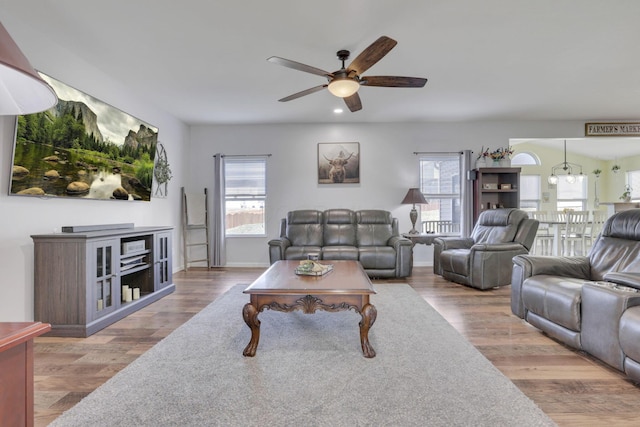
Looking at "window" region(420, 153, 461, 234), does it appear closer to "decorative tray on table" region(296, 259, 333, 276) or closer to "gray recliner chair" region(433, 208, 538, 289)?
"gray recliner chair" region(433, 208, 538, 289)

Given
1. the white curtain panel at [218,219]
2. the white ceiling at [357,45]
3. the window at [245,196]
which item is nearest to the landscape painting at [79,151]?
the white ceiling at [357,45]

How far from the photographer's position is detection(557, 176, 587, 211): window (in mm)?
9398

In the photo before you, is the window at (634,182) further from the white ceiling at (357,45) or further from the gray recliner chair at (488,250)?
the gray recliner chair at (488,250)

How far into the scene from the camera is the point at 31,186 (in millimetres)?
2574

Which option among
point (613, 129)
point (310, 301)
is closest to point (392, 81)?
point (310, 301)

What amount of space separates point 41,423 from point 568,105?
6.48 metres

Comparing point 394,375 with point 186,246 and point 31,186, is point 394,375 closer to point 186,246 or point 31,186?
point 31,186

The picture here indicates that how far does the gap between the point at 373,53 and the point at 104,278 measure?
295 cm

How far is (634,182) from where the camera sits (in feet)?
29.5

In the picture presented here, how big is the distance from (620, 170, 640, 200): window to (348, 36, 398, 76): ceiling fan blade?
34.4ft

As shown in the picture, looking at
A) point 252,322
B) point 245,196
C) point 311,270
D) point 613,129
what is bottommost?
point 252,322

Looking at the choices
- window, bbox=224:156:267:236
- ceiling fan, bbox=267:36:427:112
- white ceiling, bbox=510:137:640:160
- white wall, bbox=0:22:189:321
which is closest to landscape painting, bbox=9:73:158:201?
white wall, bbox=0:22:189:321

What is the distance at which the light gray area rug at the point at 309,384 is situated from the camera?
1507 mm

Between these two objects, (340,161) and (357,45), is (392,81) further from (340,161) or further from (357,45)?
(340,161)
